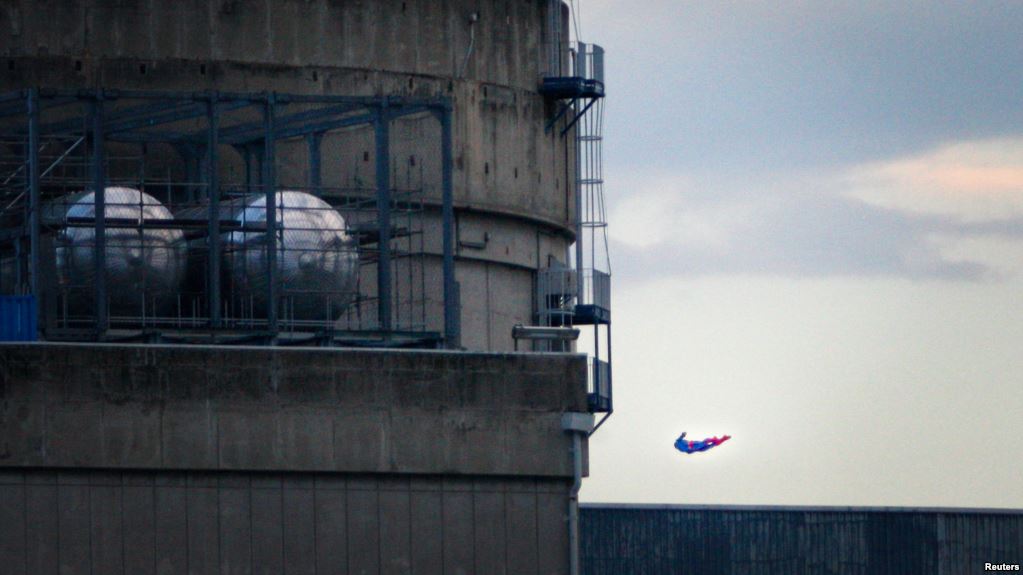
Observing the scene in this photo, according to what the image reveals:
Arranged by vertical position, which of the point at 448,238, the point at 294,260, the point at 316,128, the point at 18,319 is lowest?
the point at 18,319

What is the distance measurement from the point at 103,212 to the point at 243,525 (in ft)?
21.7

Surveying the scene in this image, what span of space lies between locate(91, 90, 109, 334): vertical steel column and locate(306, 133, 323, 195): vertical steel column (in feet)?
17.8

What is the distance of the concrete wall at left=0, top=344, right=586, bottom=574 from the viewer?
42438mm

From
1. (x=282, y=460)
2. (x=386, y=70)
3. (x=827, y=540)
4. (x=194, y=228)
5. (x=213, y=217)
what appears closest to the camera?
(x=282, y=460)

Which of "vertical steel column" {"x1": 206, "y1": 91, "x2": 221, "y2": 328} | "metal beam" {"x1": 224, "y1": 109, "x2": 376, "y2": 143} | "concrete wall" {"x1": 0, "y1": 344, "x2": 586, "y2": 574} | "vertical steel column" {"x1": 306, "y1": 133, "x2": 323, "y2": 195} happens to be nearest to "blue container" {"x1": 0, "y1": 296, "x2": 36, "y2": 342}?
"concrete wall" {"x1": 0, "y1": 344, "x2": 586, "y2": 574}

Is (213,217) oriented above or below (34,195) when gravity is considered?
below

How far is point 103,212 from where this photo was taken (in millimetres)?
45000

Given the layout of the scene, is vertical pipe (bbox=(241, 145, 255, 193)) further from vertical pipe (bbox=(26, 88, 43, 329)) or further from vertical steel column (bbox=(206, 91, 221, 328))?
vertical pipe (bbox=(26, 88, 43, 329))

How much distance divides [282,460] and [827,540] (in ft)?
47.7

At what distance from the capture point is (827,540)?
172ft

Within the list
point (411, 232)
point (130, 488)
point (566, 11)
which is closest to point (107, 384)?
point (130, 488)

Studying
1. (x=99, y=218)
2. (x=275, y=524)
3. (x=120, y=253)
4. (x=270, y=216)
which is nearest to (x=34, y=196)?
(x=99, y=218)

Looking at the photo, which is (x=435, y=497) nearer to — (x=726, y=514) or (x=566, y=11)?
(x=726, y=514)

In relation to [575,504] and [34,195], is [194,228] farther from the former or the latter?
[575,504]
